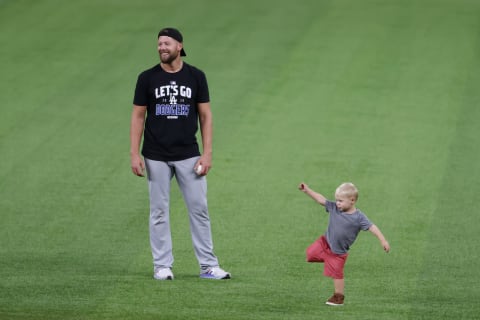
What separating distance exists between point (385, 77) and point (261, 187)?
4768 millimetres

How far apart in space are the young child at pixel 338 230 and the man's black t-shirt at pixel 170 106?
1388mm

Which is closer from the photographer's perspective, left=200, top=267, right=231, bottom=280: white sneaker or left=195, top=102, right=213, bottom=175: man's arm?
left=195, top=102, right=213, bottom=175: man's arm

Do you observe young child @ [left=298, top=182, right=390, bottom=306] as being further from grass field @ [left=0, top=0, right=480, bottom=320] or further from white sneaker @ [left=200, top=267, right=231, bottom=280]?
white sneaker @ [left=200, top=267, right=231, bottom=280]

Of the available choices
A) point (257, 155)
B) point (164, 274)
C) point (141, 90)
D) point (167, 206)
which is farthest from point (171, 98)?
point (257, 155)

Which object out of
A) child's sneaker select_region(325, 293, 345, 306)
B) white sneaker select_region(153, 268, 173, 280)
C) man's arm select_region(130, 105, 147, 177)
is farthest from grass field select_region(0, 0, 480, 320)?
man's arm select_region(130, 105, 147, 177)

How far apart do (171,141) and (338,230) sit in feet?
5.53

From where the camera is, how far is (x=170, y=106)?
30.0 feet

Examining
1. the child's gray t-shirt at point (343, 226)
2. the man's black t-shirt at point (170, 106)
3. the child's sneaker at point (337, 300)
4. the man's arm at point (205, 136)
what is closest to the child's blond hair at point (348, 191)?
the child's gray t-shirt at point (343, 226)

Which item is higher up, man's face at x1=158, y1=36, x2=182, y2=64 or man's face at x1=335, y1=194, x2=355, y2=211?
man's face at x1=158, y1=36, x2=182, y2=64

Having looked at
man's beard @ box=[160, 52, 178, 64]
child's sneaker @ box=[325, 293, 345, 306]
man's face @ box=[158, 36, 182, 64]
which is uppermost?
man's face @ box=[158, 36, 182, 64]

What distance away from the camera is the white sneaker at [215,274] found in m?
9.39

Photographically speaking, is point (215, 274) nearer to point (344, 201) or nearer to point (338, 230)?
point (338, 230)

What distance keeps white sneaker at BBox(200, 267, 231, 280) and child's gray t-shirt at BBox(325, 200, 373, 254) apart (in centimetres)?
133

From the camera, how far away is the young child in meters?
8.19
